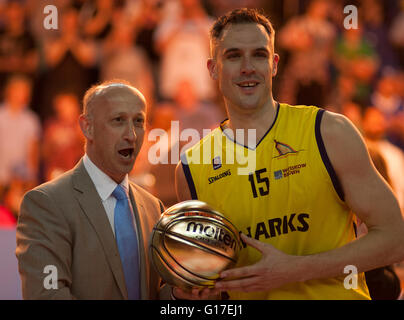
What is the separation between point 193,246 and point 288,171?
63 centimetres

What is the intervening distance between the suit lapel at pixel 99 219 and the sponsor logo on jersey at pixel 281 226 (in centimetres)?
66

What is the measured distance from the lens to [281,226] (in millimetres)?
2516

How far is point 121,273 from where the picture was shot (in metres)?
2.42

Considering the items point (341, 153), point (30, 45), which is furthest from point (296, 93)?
point (341, 153)

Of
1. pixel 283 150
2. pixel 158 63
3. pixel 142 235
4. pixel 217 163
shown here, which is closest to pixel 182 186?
pixel 217 163

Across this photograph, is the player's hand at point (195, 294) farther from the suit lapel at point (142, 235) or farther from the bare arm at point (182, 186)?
the bare arm at point (182, 186)

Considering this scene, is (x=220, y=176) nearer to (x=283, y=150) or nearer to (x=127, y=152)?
(x=283, y=150)

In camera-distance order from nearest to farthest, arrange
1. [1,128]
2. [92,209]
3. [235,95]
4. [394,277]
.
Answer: [92,209] < [235,95] < [394,277] < [1,128]

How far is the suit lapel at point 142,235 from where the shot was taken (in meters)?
2.52

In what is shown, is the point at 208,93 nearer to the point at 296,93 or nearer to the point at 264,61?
the point at 296,93

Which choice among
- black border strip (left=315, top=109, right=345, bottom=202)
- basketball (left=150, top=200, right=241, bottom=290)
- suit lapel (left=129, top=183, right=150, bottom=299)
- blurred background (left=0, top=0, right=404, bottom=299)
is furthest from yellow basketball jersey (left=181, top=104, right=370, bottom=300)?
blurred background (left=0, top=0, right=404, bottom=299)

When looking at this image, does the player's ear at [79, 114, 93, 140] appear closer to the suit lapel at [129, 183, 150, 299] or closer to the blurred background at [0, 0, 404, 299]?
the suit lapel at [129, 183, 150, 299]
